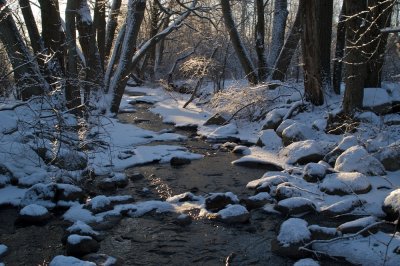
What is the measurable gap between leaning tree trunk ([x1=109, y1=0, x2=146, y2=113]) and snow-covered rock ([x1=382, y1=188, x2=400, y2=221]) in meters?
10.2

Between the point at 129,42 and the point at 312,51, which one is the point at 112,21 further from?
the point at 312,51

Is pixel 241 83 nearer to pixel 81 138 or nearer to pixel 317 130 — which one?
pixel 317 130

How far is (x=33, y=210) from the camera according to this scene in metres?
6.60

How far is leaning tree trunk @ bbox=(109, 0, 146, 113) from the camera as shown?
14.3 metres

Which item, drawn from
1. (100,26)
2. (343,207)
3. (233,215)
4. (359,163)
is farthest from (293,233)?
(100,26)

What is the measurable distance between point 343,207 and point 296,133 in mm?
4106

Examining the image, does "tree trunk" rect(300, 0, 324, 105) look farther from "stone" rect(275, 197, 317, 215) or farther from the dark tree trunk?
the dark tree trunk

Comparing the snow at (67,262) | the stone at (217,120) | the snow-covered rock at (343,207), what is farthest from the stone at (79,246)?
the stone at (217,120)

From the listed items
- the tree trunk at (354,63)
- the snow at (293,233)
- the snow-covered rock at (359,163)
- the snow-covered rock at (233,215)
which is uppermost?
the tree trunk at (354,63)

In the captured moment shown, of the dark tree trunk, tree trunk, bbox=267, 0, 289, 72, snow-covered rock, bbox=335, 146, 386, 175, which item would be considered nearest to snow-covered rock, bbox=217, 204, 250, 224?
snow-covered rock, bbox=335, 146, 386, 175

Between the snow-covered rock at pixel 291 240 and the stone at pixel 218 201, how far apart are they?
4.58 feet

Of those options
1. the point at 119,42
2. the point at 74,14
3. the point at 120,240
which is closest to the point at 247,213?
the point at 120,240

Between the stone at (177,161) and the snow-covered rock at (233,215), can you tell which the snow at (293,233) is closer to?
the snow-covered rock at (233,215)

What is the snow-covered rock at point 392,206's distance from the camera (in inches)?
236
